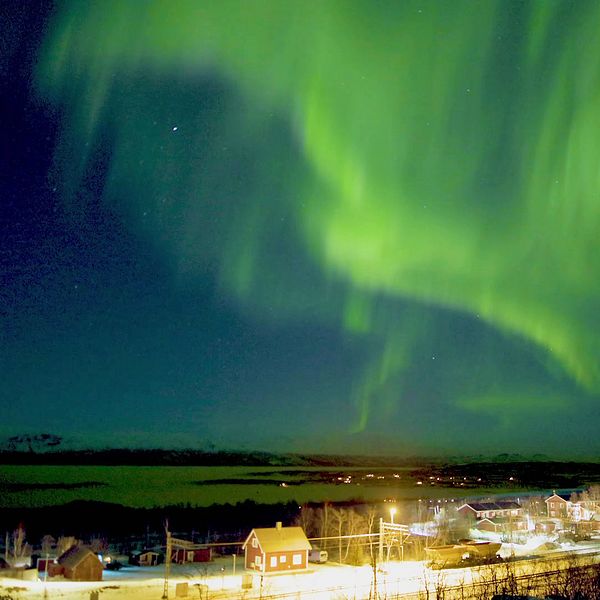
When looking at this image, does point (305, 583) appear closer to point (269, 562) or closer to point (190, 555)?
point (269, 562)

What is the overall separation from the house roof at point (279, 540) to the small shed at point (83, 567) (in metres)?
5.64

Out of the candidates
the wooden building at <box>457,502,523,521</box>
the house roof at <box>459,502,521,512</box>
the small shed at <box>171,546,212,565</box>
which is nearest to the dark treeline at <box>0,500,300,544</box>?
the small shed at <box>171,546,212,565</box>

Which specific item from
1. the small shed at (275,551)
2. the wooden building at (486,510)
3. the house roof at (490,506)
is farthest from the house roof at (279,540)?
the house roof at (490,506)

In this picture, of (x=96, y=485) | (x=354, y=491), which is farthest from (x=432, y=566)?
(x=96, y=485)

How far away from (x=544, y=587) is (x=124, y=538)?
28857 millimetres

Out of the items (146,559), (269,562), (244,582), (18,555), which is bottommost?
(18,555)

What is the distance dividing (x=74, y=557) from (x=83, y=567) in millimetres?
636

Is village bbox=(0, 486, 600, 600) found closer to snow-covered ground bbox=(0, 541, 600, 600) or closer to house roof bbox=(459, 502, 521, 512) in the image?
snow-covered ground bbox=(0, 541, 600, 600)

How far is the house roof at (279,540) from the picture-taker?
2630 centimetres

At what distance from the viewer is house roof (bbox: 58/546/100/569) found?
24328 millimetres

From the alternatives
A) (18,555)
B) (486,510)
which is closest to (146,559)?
(18,555)

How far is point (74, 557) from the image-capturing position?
2467 centimetres

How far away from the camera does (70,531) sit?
46188 millimetres

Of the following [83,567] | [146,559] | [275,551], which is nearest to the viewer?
[83,567]
